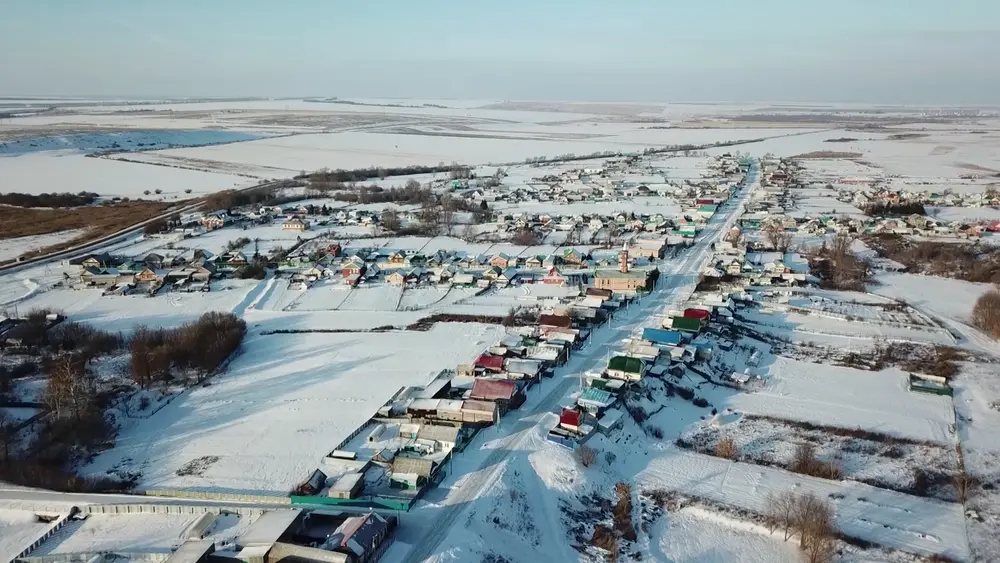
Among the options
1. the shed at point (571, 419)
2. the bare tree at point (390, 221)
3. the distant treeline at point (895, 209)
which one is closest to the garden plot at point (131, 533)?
the shed at point (571, 419)

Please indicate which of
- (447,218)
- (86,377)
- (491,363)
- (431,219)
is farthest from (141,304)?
(447,218)

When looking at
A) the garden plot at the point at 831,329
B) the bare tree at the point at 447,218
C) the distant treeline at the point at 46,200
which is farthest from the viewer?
the distant treeline at the point at 46,200

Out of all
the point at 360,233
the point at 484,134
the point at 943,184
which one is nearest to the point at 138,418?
the point at 360,233

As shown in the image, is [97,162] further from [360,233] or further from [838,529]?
[838,529]

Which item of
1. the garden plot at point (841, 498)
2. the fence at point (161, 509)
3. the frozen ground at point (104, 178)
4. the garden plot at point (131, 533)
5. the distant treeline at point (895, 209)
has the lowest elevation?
the garden plot at point (841, 498)

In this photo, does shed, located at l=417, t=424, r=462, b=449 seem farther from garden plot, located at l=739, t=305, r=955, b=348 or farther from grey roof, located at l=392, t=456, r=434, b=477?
garden plot, located at l=739, t=305, r=955, b=348

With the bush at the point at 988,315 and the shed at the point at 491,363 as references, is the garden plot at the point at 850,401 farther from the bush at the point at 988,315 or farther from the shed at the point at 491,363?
the shed at the point at 491,363
